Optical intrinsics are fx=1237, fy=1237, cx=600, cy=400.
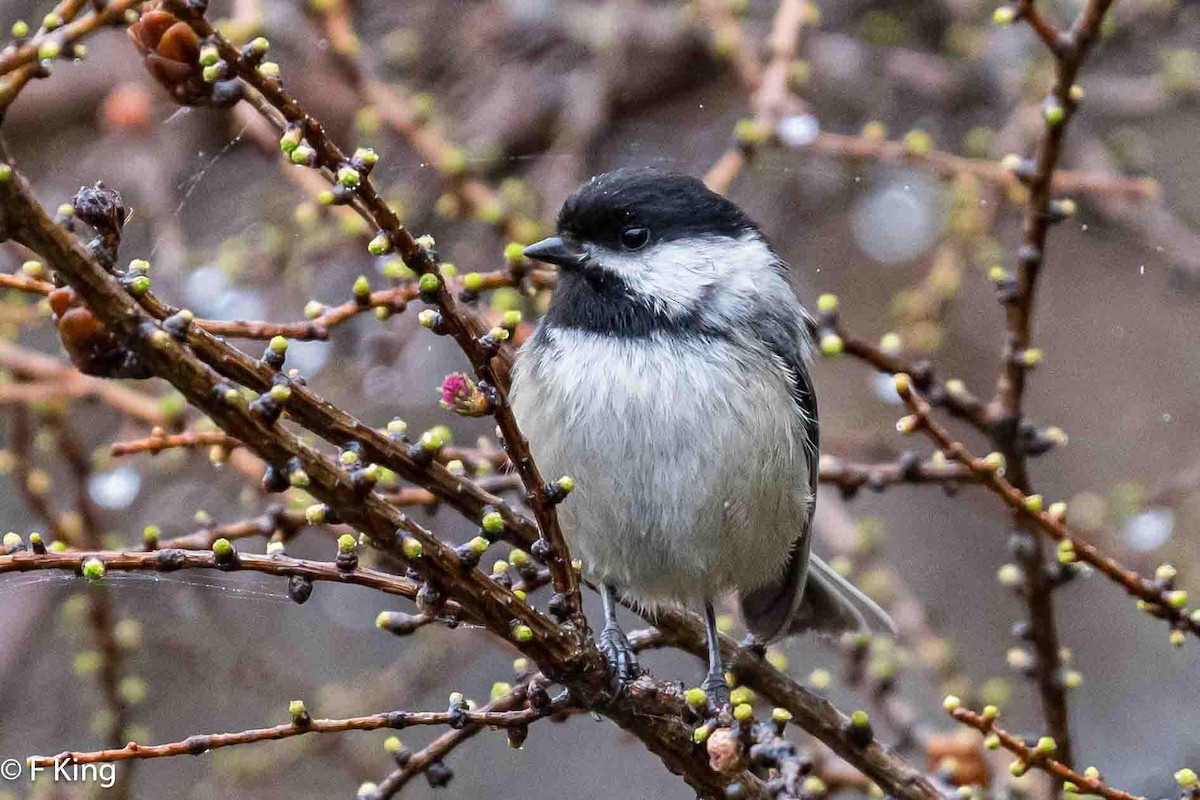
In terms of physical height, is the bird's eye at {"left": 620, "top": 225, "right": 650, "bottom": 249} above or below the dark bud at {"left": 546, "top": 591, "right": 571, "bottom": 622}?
above

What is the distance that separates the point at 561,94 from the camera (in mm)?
4242

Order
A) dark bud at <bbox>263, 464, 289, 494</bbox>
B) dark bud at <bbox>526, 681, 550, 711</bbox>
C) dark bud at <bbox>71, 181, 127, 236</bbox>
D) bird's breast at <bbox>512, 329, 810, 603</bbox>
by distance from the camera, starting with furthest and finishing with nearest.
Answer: bird's breast at <bbox>512, 329, 810, 603</bbox>
dark bud at <bbox>526, 681, 550, 711</bbox>
dark bud at <bbox>263, 464, 289, 494</bbox>
dark bud at <bbox>71, 181, 127, 236</bbox>

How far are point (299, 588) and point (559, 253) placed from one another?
114cm

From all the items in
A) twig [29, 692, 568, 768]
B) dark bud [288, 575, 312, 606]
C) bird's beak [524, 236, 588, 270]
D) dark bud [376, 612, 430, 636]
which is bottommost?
twig [29, 692, 568, 768]

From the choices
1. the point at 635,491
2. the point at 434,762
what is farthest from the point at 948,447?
the point at 434,762

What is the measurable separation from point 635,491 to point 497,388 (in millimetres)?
982

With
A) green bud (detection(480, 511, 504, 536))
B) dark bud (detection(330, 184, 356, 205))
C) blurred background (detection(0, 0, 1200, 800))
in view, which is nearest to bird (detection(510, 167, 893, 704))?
blurred background (detection(0, 0, 1200, 800))

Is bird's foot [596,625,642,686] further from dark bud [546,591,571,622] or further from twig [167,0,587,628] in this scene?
twig [167,0,587,628]

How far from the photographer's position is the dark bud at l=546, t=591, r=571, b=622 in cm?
161

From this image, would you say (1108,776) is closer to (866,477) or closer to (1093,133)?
(866,477)

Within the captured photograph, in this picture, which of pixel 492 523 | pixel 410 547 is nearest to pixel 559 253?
pixel 492 523

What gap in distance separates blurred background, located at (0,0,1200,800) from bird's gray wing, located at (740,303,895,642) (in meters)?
0.15

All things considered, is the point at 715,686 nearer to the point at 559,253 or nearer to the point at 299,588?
the point at 559,253

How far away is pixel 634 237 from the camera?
2568 mm
